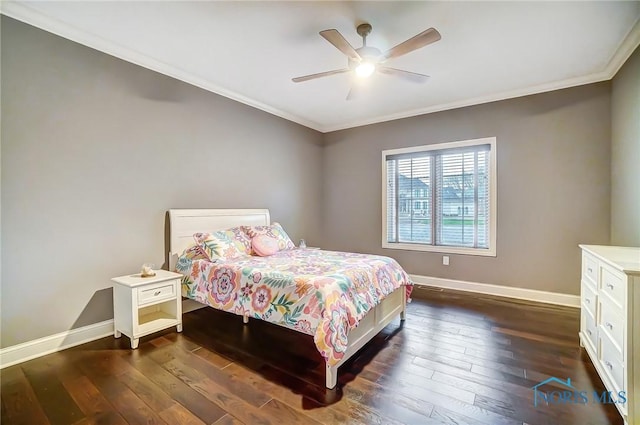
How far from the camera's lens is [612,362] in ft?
5.74

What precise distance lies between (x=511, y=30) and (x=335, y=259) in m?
2.58

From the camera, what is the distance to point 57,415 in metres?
1.69

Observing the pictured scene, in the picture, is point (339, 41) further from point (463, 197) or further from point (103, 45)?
point (463, 197)

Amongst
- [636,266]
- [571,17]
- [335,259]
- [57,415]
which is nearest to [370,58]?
[571,17]

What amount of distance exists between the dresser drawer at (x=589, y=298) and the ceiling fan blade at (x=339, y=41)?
2.60m

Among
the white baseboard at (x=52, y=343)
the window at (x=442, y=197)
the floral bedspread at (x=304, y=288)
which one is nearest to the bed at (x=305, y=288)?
the floral bedspread at (x=304, y=288)

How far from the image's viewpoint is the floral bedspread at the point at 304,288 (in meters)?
2.02

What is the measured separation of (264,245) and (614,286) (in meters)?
2.94

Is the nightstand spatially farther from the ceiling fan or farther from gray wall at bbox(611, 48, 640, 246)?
gray wall at bbox(611, 48, 640, 246)

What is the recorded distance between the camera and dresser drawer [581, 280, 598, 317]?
214cm

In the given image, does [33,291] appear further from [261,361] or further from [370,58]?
[370,58]

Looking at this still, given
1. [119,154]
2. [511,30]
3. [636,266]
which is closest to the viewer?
[636,266]

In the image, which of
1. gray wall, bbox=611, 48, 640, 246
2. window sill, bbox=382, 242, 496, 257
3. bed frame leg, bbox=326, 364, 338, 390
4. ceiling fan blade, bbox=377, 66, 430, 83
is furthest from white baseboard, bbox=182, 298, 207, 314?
gray wall, bbox=611, 48, 640, 246

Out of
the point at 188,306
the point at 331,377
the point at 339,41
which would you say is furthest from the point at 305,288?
the point at 188,306
